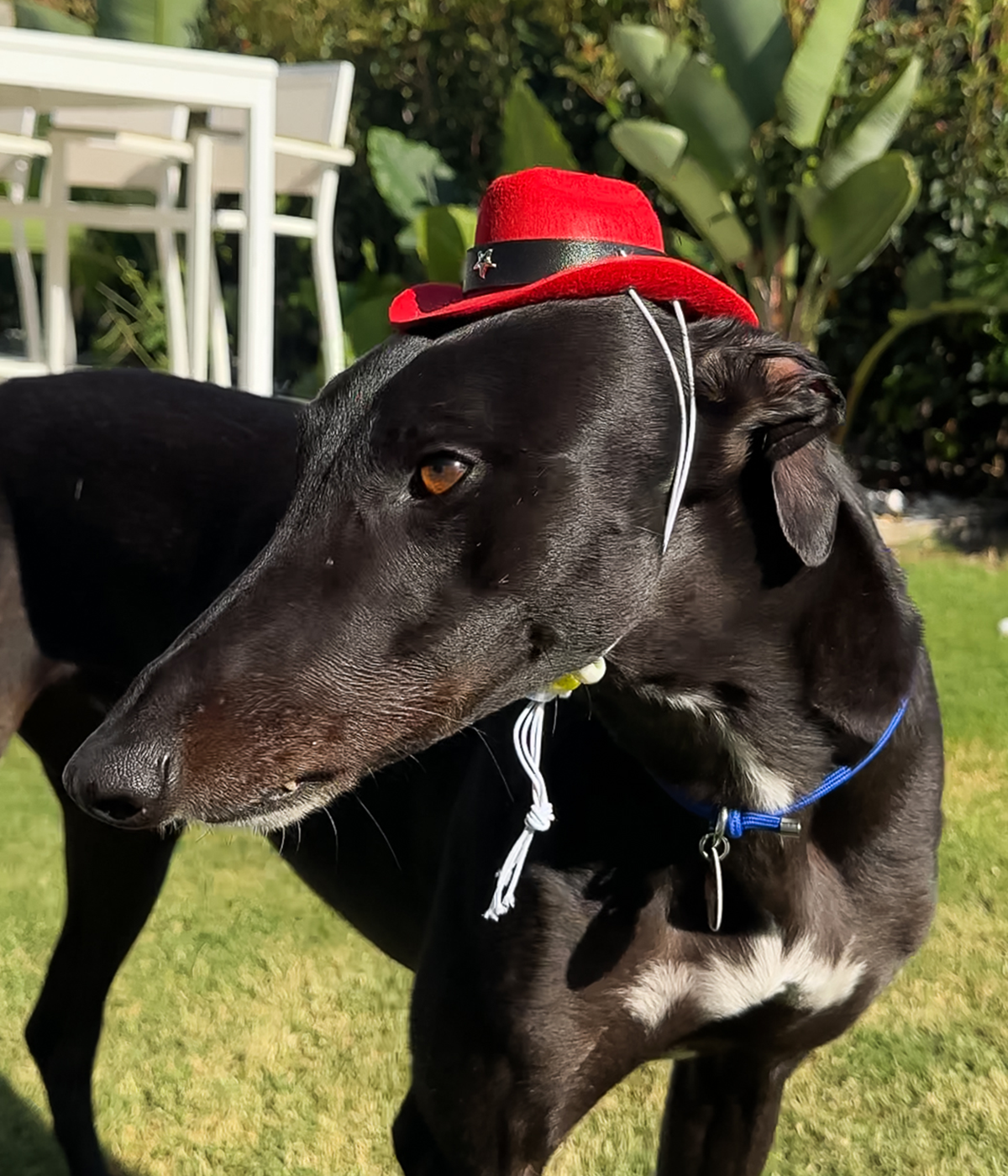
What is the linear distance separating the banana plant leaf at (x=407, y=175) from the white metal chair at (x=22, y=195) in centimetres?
169

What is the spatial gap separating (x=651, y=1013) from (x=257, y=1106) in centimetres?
137

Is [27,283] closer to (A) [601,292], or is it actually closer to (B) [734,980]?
(A) [601,292]

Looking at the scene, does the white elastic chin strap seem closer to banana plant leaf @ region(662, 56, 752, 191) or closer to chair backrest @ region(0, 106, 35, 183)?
banana plant leaf @ region(662, 56, 752, 191)

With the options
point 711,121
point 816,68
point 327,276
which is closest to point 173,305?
point 327,276

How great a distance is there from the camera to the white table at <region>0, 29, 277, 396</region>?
4.38 metres

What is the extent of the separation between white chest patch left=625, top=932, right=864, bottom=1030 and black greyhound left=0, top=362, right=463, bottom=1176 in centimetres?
51

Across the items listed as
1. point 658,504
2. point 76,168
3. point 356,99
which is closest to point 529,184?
point 658,504

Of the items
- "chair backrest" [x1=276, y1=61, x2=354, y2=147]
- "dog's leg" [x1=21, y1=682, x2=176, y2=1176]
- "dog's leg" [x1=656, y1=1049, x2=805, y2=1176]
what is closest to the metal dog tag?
"dog's leg" [x1=656, y1=1049, x2=805, y2=1176]

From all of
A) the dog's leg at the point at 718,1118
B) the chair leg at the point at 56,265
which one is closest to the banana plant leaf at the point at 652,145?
the chair leg at the point at 56,265

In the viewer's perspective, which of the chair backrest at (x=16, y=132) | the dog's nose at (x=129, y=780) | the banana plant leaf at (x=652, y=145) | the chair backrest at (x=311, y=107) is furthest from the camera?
the chair backrest at (x=16, y=132)

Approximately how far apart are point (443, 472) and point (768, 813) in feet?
2.24

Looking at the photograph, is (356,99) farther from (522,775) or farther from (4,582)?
(522,775)

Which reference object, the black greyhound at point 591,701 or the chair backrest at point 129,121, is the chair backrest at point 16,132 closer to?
the chair backrest at point 129,121

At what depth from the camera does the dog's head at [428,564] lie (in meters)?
1.47
